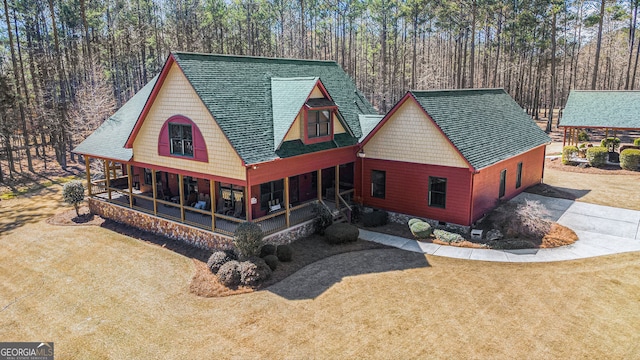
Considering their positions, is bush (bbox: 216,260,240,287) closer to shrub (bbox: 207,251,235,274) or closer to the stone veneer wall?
shrub (bbox: 207,251,235,274)

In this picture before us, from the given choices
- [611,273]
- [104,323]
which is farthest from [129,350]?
[611,273]

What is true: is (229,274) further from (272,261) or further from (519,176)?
(519,176)

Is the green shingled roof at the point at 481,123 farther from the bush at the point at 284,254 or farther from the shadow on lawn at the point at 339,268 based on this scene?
the bush at the point at 284,254

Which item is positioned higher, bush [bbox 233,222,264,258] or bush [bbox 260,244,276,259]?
bush [bbox 233,222,264,258]

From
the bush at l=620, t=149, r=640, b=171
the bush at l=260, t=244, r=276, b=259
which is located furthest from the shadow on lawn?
the bush at l=620, t=149, r=640, b=171

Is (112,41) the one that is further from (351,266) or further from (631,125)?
(631,125)
